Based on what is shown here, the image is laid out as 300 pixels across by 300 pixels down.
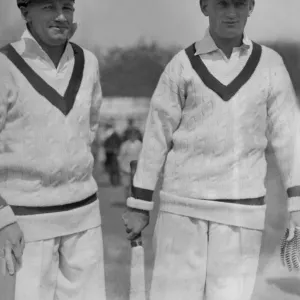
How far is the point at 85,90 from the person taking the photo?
1084 millimetres

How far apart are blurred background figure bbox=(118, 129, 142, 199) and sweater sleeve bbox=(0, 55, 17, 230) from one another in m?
0.21

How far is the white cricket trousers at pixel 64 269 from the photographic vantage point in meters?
1.07

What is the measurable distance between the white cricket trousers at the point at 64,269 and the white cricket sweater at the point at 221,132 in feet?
0.49

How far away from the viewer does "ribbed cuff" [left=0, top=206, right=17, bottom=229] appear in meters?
1.04

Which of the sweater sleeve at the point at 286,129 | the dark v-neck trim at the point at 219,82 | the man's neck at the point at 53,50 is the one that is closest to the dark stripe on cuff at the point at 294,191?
the sweater sleeve at the point at 286,129

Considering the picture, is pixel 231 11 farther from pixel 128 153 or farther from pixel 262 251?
pixel 262 251

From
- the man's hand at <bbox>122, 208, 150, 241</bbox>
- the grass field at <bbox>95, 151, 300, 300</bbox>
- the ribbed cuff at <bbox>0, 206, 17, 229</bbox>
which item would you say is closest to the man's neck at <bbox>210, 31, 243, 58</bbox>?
the grass field at <bbox>95, 151, 300, 300</bbox>

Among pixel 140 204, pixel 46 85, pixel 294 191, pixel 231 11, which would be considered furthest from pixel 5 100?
pixel 294 191

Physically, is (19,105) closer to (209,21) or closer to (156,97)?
(156,97)

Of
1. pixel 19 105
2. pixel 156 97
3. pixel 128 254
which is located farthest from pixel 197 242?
pixel 19 105

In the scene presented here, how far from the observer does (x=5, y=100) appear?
3.35 ft

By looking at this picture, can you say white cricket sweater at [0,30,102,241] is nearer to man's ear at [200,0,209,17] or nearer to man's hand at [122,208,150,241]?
man's hand at [122,208,150,241]

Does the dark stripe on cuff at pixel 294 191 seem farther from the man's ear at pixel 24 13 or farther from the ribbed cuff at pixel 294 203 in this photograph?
the man's ear at pixel 24 13

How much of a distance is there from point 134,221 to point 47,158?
19 cm
